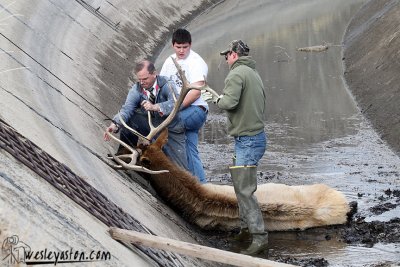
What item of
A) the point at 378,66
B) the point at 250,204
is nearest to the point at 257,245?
the point at 250,204

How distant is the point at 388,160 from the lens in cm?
1564

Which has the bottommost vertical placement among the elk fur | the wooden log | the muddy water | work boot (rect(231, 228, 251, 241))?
the wooden log

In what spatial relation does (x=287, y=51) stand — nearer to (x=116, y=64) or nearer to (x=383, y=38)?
(x=383, y=38)

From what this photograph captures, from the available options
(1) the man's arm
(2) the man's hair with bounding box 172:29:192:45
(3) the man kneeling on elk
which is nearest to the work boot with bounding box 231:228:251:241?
(3) the man kneeling on elk

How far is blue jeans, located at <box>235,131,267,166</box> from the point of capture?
34.6 ft

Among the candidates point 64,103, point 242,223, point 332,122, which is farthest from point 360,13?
point 242,223

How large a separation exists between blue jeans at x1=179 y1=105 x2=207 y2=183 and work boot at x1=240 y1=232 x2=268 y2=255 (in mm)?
1362

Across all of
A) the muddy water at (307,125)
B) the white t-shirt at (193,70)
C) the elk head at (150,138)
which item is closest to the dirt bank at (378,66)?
the muddy water at (307,125)

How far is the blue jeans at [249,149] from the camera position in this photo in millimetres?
10539

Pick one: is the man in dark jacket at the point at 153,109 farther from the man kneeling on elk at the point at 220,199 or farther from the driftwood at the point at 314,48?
the driftwood at the point at 314,48

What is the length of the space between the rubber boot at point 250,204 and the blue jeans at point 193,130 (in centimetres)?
122

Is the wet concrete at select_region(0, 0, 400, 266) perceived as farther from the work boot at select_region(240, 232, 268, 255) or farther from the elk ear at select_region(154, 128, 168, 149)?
the elk ear at select_region(154, 128, 168, 149)

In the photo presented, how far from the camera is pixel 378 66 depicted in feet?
75.6

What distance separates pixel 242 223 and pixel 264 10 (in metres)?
27.1
